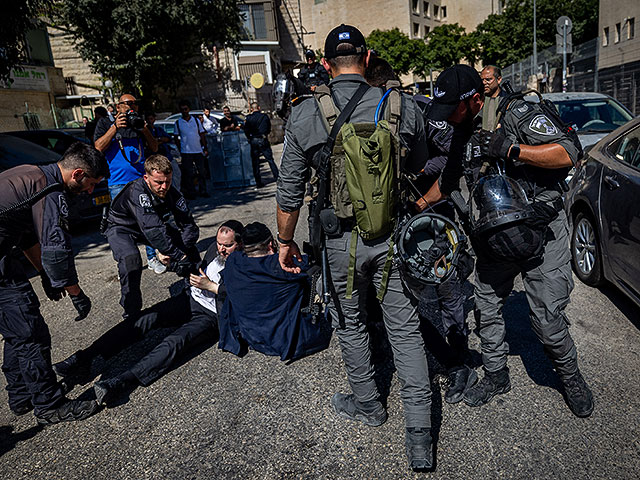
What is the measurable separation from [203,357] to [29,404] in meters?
1.17

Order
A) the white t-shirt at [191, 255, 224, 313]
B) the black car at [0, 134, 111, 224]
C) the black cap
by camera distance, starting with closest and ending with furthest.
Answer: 1. the black cap
2. the white t-shirt at [191, 255, 224, 313]
3. the black car at [0, 134, 111, 224]

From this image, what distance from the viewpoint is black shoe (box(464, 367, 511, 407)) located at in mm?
2902

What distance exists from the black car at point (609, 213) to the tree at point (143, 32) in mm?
20980

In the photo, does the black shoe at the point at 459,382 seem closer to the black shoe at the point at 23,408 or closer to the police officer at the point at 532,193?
the police officer at the point at 532,193

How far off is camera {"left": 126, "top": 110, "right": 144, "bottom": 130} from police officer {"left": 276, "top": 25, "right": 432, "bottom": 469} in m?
3.39

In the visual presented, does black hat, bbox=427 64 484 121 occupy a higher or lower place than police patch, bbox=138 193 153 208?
higher

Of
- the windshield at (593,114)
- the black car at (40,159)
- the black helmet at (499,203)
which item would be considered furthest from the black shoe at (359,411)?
the windshield at (593,114)

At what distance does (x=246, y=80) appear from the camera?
30.3m

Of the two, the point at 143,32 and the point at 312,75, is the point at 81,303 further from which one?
the point at 143,32

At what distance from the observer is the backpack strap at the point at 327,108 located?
2283 mm

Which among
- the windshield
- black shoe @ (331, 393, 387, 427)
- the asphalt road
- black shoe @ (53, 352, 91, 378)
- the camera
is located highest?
the camera

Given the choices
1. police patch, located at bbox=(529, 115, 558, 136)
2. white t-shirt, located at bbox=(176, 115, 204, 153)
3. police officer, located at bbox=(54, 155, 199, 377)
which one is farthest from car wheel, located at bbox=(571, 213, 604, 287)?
white t-shirt, located at bbox=(176, 115, 204, 153)

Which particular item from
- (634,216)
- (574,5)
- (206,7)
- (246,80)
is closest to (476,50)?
(574,5)

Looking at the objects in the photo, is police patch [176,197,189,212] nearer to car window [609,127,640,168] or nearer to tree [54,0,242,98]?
car window [609,127,640,168]
